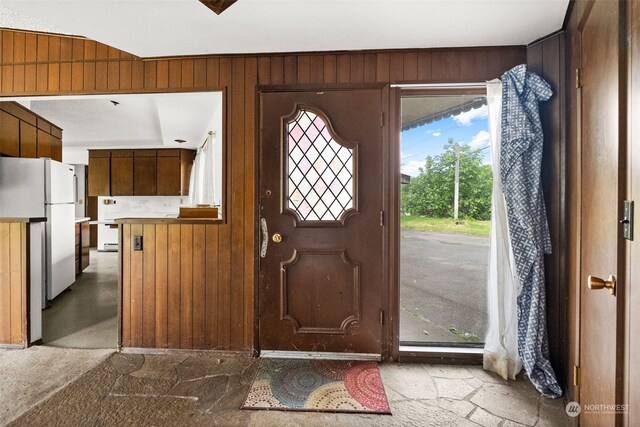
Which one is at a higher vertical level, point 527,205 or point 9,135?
point 9,135

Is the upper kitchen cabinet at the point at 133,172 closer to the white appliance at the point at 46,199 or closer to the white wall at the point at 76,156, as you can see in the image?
the white wall at the point at 76,156

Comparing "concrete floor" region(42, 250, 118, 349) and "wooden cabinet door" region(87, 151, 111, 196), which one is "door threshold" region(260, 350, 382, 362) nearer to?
"concrete floor" region(42, 250, 118, 349)

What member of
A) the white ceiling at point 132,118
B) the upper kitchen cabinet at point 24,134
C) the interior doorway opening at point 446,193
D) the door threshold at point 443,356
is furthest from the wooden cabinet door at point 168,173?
the door threshold at point 443,356

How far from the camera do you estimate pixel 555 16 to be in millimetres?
1781

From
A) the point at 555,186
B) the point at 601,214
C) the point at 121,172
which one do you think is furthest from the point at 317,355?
the point at 121,172

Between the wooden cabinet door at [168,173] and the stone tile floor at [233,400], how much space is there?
15.6ft

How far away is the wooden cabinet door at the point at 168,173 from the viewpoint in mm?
6336

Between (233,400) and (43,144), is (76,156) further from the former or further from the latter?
(233,400)

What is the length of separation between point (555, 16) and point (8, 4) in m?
3.18

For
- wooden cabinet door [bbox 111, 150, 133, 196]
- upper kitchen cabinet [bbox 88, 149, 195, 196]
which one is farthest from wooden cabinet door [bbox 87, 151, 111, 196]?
wooden cabinet door [bbox 111, 150, 133, 196]

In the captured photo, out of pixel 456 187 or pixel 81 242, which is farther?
pixel 81 242

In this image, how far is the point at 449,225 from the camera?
283cm

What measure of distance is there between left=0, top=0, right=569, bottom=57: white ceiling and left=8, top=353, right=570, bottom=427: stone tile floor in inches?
90.8

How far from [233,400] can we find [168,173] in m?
5.67
